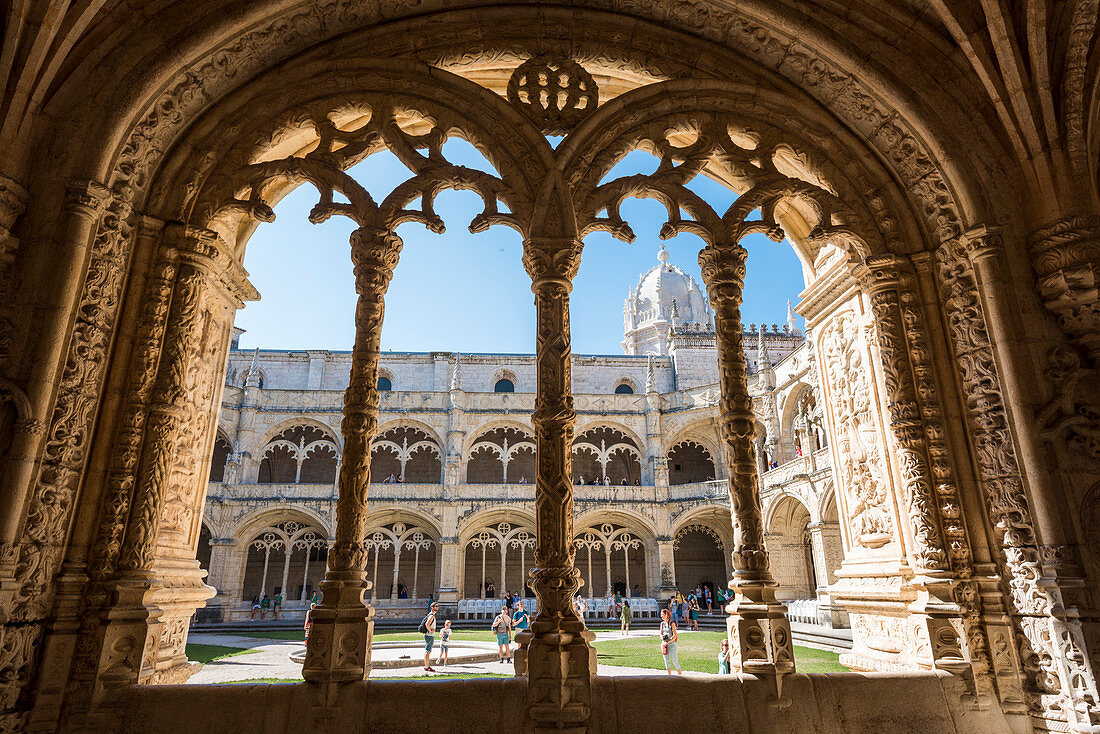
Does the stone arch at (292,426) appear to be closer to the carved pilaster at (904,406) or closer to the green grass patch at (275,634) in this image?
the green grass patch at (275,634)

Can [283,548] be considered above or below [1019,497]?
above

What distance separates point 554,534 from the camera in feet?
13.2

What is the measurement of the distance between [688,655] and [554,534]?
8.84 m

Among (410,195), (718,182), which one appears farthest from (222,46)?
(718,182)

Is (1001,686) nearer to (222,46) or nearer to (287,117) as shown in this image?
(287,117)

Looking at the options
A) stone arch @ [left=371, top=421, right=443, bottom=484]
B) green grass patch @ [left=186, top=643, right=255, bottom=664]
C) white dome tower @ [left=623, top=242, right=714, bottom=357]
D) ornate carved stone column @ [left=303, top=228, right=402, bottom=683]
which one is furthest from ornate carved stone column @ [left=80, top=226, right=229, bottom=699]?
white dome tower @ [left=623, top=242, right=714, bottom=357]

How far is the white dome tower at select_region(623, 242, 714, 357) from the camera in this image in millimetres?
37875

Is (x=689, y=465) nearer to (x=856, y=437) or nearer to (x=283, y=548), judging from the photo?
Result: (x=283, y=548)

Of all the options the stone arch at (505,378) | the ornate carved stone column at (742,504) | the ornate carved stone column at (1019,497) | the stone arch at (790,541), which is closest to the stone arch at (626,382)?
the stone arch at (505,378)

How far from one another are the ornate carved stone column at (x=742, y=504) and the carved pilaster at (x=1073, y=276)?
2.03 metres

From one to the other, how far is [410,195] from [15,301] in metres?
2.63

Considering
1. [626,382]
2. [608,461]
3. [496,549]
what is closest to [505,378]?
[626,382]

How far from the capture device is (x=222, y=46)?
15.1ft

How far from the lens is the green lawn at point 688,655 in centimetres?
925
